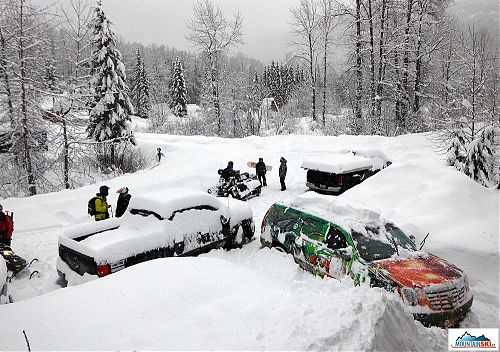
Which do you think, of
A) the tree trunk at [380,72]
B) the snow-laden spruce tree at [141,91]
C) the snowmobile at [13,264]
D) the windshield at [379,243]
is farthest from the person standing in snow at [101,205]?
the snow-laden spruce tree at [141,91]

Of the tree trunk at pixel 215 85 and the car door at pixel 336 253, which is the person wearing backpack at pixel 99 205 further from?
the tree trunk at pixel 215 85

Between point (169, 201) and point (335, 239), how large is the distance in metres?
3.59

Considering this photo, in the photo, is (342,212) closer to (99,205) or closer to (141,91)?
(99,205)

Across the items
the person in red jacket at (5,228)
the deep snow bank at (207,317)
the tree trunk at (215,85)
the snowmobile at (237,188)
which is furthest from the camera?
the tree trunk at (215,85)

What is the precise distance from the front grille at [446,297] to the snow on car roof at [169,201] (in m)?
4.94

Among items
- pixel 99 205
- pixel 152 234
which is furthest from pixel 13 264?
Answer: pixel 152 234

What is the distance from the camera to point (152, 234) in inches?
275

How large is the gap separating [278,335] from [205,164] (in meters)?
17.6

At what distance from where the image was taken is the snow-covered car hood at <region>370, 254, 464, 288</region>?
18.0 ft

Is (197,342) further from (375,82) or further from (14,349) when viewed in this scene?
(375,82)

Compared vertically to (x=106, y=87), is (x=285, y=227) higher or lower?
lower

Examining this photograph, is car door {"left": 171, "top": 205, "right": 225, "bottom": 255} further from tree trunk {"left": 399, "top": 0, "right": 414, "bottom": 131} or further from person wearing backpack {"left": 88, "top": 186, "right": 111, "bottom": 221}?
tree trunk {"left": 399, "top": 0, "right": 414, "bottom": 131}

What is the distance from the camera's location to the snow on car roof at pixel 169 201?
7.37 meters

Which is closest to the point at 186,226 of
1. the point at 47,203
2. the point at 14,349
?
the point at 14,349
